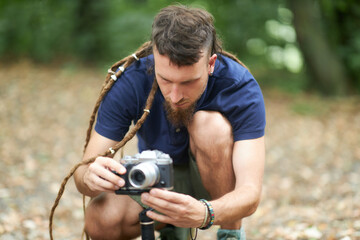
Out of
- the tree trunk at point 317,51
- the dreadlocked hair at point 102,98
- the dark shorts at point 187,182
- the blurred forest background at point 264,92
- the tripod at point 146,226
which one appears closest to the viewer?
the tripod at point 146,226

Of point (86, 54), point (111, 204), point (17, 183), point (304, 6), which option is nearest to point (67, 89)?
point (86, 54)

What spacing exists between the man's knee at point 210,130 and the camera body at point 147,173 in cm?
38

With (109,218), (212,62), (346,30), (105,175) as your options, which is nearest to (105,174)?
(105,175)

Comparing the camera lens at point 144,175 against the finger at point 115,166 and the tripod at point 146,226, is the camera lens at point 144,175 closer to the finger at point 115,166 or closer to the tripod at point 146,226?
the finger at point 115,166

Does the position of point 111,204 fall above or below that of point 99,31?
below

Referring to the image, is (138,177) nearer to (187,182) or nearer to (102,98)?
(102,98)

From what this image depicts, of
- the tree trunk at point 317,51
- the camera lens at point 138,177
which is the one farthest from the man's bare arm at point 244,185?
the tree trunk at point 317,51

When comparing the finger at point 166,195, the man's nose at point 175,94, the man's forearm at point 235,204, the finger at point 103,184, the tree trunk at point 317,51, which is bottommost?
the man's forearm at point 235,204

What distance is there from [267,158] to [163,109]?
9.74 ft

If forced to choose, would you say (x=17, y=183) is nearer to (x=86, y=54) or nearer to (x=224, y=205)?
(x=224, y=205)

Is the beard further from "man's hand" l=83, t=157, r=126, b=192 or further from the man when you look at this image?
"man's hand" l=83, t=157, r=126, b=192

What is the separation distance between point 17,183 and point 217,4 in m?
Result: 7.47

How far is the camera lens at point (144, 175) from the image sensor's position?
1.60m

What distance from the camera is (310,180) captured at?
408cm
